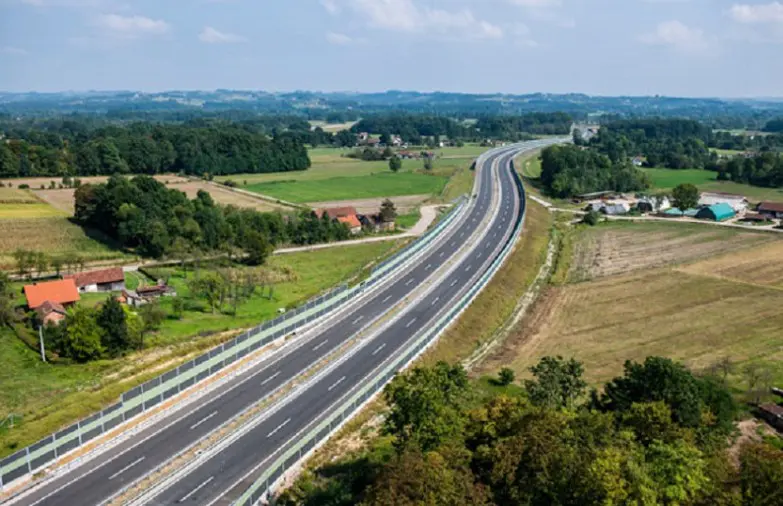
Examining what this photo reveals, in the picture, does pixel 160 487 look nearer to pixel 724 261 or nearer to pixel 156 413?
pixel 156 413

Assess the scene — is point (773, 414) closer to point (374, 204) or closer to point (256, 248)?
point (256, 248)

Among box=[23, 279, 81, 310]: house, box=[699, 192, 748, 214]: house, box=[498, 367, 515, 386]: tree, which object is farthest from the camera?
box=[699, 192, 748, 214]: house

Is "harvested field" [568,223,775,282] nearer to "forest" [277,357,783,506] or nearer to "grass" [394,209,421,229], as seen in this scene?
"grass" [394,209,421,229]

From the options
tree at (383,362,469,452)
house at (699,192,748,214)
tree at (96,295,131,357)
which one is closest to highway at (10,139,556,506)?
tree at (383,362,469,452)

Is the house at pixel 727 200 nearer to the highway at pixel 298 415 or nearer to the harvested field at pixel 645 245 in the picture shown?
the harvested field at pixel 645 245

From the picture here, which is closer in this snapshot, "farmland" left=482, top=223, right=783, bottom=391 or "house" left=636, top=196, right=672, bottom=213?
"farmland" left=482, top=223, right=783, bottom=391

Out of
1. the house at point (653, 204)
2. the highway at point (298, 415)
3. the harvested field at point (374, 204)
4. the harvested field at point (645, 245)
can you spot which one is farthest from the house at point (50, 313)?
the house at point (653, 204)

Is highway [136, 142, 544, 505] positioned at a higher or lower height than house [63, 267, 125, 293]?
lower
